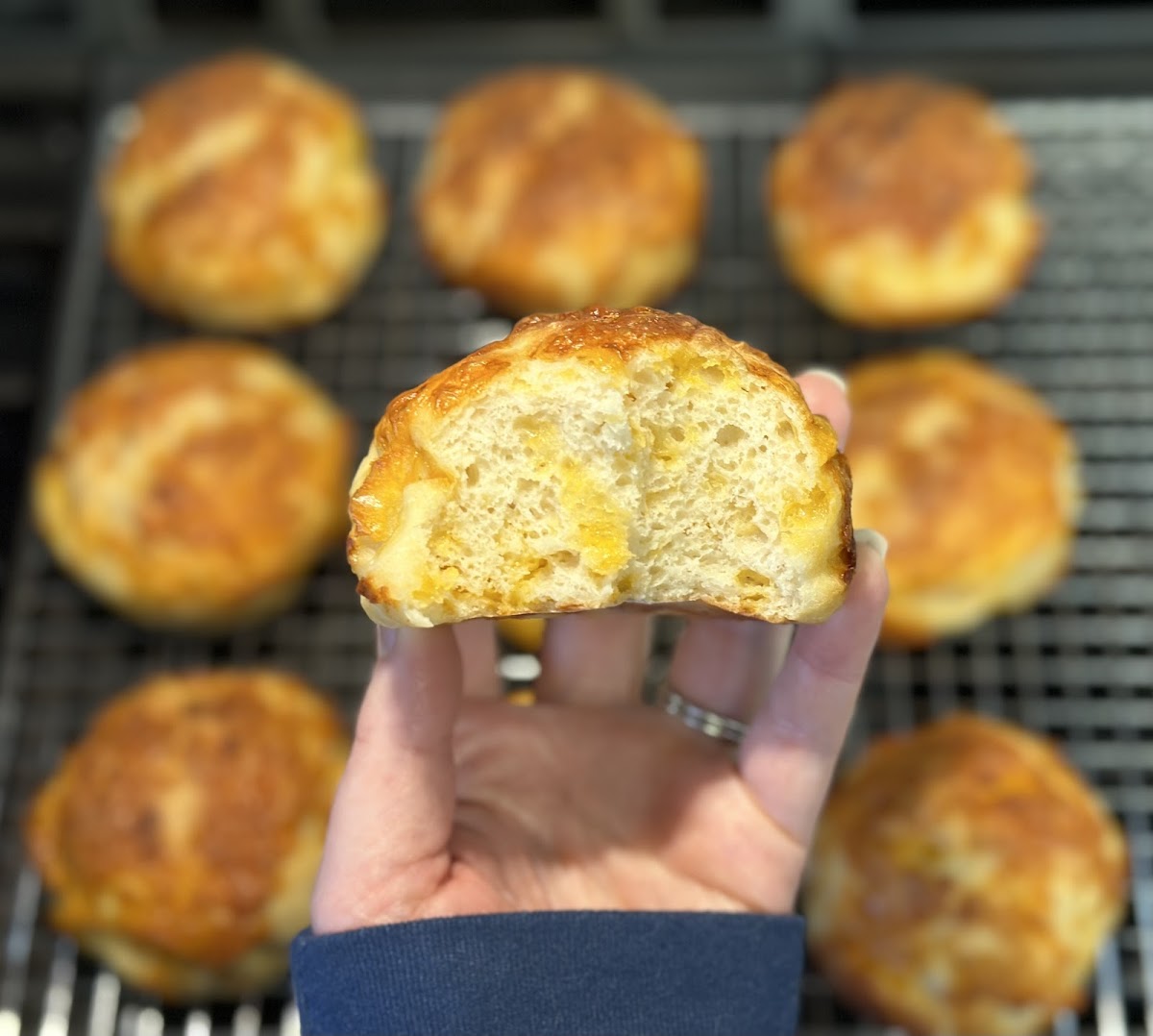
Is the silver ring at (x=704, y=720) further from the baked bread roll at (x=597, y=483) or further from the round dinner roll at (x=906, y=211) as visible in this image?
the round dinner roll at (x=906, y=211)

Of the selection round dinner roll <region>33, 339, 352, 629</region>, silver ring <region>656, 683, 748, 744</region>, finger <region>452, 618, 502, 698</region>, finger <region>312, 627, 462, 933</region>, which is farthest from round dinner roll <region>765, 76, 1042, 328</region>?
finger <region>312, 627, 462, 933</region>

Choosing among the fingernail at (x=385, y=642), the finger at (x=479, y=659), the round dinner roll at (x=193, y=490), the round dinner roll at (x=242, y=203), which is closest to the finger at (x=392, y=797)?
the fingernail at (x=385, y=642)

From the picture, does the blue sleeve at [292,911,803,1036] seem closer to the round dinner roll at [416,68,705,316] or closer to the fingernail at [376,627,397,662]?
the fingernail at [376,627,397,662]

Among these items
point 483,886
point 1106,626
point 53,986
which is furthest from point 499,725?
point 1106,626

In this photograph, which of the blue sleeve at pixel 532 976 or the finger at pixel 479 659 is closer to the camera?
the blue sleeve at pixel 532 976

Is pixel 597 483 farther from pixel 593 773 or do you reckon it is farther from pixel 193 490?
pixel 193 490

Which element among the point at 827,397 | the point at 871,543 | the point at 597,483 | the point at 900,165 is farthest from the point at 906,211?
the point at 597,483
